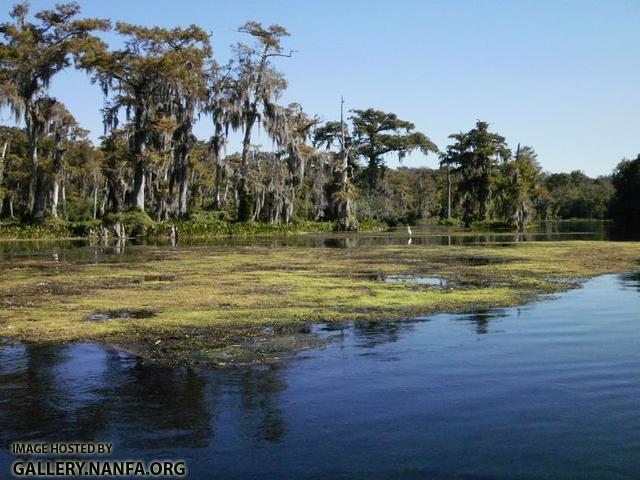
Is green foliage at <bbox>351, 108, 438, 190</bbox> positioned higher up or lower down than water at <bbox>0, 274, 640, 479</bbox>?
higher up

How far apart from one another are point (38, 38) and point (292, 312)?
43.8m

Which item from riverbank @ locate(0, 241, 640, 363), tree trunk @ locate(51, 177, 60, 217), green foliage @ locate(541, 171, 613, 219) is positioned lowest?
riverbank @ locate(0, 241, 640, 363)

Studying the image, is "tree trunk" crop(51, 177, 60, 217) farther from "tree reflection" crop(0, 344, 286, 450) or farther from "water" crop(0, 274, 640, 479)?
"tree reflection" crop(0, 344, 286, 450)

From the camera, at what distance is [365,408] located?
6.22 meters

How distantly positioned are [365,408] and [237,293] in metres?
8.32

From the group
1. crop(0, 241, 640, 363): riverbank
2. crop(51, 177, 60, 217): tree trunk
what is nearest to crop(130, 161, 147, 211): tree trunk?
crop(51, 177, 60, 217): tree trunk

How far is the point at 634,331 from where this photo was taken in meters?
10.1

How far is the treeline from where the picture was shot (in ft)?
153

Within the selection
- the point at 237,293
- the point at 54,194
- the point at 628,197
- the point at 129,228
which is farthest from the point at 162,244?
the point at 628,197

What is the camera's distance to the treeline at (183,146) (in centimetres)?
4653

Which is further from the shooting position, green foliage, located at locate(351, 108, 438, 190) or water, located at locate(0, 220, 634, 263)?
green foliage, located at locate(351, 108, 438, 190)

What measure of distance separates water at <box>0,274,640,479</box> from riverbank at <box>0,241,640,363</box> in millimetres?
1029

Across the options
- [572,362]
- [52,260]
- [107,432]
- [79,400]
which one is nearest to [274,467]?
[107,432]

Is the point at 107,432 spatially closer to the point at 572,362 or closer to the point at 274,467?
the point at 274,467
